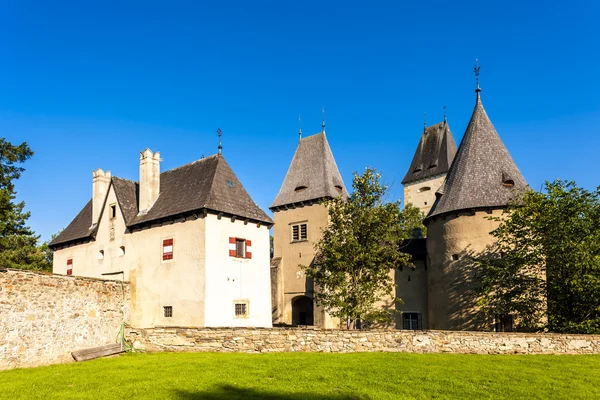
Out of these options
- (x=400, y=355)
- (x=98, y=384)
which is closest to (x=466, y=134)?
(x=400, y=355)

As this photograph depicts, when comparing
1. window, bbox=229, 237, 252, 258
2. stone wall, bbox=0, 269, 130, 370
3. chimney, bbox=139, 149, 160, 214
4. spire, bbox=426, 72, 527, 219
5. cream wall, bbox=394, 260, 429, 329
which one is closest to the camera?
stone wall, bbox=0, 269, 130, 370

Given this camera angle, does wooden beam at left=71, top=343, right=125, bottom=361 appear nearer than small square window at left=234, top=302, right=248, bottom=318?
Yes

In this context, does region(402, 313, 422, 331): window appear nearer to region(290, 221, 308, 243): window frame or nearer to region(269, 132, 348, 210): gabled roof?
region(290, 221, 308, 243): window frame

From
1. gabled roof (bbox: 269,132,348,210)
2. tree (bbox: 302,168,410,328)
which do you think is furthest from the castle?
gabled roof (bbox: 269,132,348,210)

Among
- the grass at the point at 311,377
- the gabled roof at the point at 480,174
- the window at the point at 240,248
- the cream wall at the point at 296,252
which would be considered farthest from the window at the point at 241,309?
the gabled roof at the point at 480,174

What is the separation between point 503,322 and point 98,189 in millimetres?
23137

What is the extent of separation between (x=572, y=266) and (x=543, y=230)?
1908mm

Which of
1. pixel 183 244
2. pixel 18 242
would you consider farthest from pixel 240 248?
pixel 18 242

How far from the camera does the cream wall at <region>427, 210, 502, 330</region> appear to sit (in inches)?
973

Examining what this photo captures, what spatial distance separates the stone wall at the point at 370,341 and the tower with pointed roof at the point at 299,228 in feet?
49.1

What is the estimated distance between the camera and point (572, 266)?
2005cm

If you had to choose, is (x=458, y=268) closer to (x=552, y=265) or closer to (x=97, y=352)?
(x=552, y=265)

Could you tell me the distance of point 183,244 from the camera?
2358 centimetres

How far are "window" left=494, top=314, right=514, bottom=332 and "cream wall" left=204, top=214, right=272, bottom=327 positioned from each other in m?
11.1
